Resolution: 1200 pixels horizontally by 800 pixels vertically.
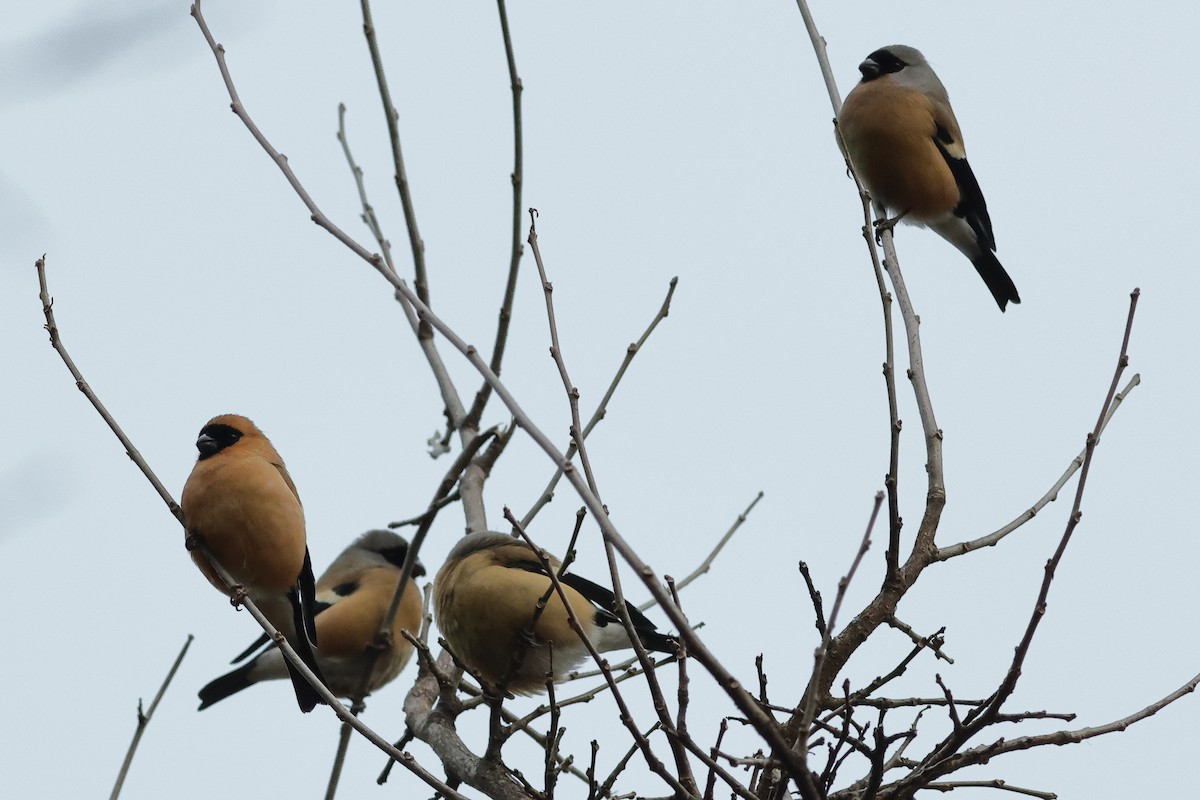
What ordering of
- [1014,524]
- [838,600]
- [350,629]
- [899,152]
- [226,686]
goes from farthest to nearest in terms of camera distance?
[226,686] < [350,629] < [899,152] < [1014,524] < [838,600]

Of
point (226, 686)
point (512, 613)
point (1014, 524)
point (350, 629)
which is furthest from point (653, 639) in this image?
point (226, 686)

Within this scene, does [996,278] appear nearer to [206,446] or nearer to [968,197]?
[968,197]

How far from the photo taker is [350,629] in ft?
23.8

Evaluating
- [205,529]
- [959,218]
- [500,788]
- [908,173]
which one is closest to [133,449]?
[500,788]

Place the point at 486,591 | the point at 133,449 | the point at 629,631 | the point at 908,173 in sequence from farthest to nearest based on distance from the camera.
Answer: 1. the point at 908,173
2. the point at 486,591
3. the point at 133,449
4. the point at 629,631

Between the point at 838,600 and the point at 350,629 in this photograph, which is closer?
the point at 838,600

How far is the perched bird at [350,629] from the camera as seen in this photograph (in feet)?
23.7

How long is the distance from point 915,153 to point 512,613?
3.40 metres

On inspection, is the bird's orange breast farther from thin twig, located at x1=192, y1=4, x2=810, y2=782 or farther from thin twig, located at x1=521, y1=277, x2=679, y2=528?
thin twig, located at x1=192, y1=4, x2=810, y2=782

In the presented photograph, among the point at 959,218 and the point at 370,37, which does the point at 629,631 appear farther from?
the point at 959,218

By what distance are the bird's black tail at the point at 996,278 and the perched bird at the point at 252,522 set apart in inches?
156

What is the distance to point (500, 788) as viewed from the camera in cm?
366

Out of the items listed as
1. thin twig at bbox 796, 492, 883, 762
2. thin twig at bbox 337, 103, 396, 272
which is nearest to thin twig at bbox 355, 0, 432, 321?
thin twig at bbox 337, 103, 396, 272

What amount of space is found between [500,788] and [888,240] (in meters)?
2.18
